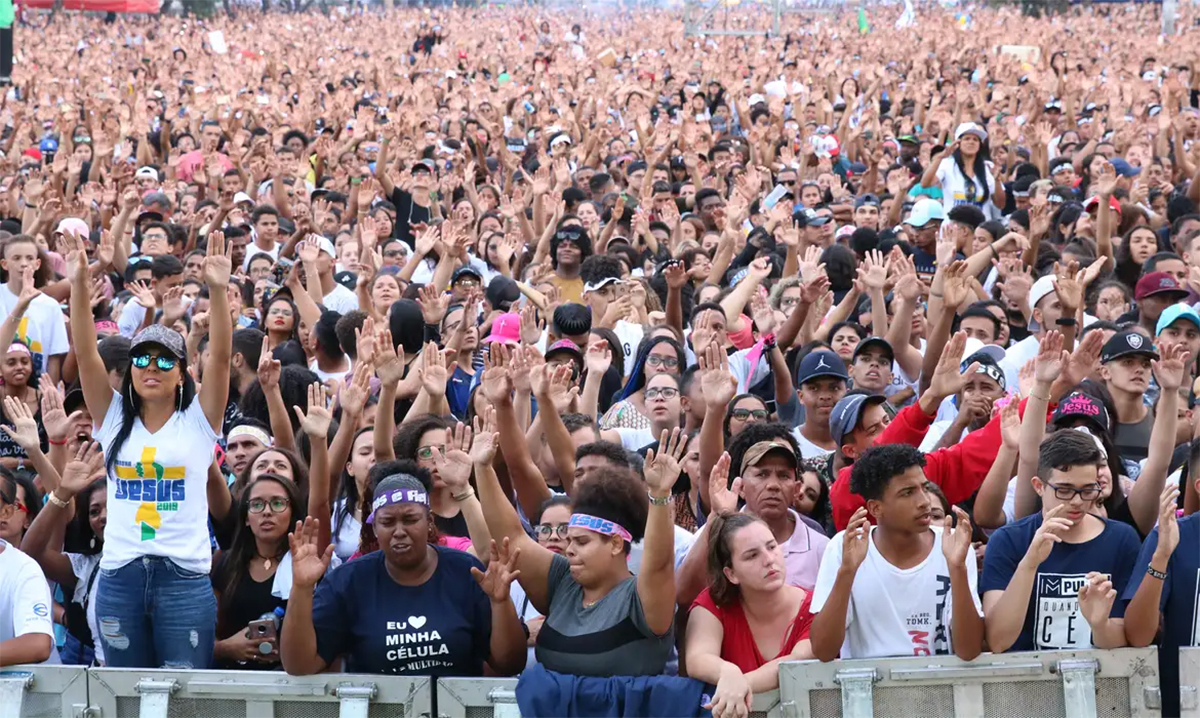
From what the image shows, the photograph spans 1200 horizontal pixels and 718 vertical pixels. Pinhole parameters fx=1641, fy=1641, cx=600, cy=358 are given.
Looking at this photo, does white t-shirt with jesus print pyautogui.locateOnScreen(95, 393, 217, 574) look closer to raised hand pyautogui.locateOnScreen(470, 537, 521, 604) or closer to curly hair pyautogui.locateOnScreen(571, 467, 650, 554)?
raised hand pyautogui.locateOnScreen(470, 537, 521, 604)

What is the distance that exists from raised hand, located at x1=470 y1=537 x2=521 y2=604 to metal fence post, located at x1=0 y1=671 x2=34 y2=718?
4.04ft

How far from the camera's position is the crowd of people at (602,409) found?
4.47 m

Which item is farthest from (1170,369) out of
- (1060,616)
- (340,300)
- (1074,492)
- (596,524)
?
(340,300)

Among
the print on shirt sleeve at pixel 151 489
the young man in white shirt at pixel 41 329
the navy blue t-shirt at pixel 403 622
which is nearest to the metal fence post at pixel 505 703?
the navy blue t-shirt at pixel 403 622

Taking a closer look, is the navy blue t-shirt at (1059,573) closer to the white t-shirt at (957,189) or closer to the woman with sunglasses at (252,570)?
the woman with sunglasses at (252,570)

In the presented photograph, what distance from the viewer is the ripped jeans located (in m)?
5.08

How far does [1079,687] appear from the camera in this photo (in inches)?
157

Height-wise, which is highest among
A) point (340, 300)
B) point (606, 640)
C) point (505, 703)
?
point (340, 300)

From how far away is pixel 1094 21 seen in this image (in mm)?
31594

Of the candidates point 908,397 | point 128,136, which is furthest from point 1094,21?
point 908,397

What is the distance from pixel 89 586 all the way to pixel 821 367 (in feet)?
9.26

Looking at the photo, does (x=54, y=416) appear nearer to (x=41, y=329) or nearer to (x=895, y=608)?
(x=41, y=329)

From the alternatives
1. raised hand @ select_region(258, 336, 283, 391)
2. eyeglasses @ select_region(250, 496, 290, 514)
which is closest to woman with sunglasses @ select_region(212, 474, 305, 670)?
eyeglasses @ select_region(250, 496, 290, 514)

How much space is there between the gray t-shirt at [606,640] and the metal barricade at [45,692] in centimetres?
122
